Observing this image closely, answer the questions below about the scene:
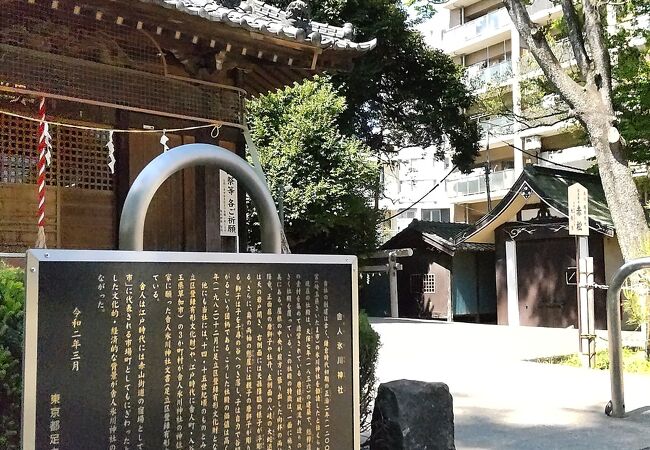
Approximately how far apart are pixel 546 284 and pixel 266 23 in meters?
14.4

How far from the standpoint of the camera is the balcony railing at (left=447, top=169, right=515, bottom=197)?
31.1m

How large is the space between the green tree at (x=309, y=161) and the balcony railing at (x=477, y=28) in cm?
1681

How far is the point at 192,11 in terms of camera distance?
6.10 meters

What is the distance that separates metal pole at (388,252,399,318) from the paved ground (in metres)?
8.43

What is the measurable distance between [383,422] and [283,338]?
181 centimetres

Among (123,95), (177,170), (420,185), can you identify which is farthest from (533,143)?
(177,170)

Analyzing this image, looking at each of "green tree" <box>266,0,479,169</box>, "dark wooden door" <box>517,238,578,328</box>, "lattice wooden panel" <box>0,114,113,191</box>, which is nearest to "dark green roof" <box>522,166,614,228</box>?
"dark wooden door" <box>517,238,578,328</box>

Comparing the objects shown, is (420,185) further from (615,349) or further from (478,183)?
(615,349)

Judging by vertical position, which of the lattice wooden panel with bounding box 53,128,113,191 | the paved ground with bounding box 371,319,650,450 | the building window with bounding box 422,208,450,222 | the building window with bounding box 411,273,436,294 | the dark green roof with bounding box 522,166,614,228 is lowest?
the paved ground with bounding box 371,319,650,450

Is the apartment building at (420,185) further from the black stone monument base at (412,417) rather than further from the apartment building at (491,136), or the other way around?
the black stone monument base at (412,417)

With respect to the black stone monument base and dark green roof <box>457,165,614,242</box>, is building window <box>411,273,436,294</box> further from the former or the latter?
the black stone monument base

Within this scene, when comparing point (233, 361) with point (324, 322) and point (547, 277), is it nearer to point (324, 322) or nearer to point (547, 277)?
point (324, 322)

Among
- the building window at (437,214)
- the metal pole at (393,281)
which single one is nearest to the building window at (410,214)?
the building window at (437,214)

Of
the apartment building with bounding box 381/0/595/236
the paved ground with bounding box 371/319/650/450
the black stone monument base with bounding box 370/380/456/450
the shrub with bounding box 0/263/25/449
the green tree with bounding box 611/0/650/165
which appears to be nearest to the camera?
the shrub with bounding box 0/263/25/449
